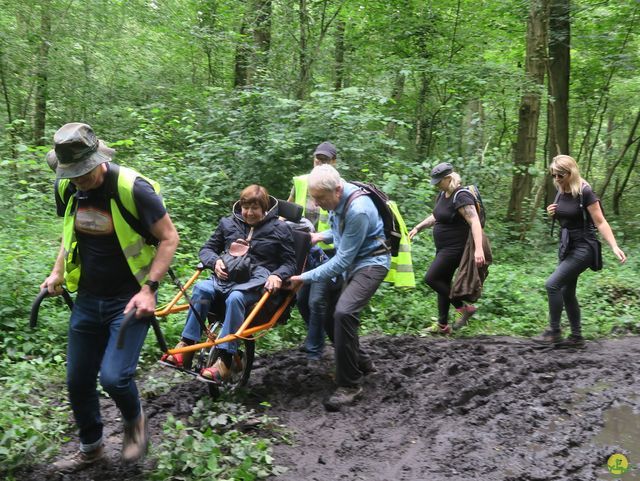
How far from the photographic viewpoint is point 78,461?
3.64 m

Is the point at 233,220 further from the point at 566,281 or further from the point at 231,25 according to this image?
the point at 231,25

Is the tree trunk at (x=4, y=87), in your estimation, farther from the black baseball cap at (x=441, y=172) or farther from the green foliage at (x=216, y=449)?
the green foliage at (x=216, y=449)

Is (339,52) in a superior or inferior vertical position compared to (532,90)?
superior

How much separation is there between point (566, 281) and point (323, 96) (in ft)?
16.4

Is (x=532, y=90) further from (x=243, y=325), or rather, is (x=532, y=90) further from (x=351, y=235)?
(x=243, y=325)

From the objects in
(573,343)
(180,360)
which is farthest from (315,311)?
(573,343)

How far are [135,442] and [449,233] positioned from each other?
4.18m

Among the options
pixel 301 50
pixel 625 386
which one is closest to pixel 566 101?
pixel 301 50

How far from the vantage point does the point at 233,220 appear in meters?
5.20

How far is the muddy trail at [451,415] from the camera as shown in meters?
3.70

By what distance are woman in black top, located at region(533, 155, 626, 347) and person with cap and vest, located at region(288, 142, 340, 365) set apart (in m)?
2.36

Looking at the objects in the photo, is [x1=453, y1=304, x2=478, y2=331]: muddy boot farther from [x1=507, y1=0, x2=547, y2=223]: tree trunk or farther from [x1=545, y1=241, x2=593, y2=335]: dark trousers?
[x1=507, y1=0, x2=547, y2=223]: tree trunk

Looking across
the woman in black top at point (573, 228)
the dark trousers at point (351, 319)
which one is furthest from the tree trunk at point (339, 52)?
the dark trousers at point (351, 319)

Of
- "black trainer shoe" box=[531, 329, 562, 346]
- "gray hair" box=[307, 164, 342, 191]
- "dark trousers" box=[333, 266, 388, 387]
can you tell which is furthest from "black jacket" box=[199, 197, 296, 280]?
"black trainer shoe" box=[531, 329, 562, 346]
